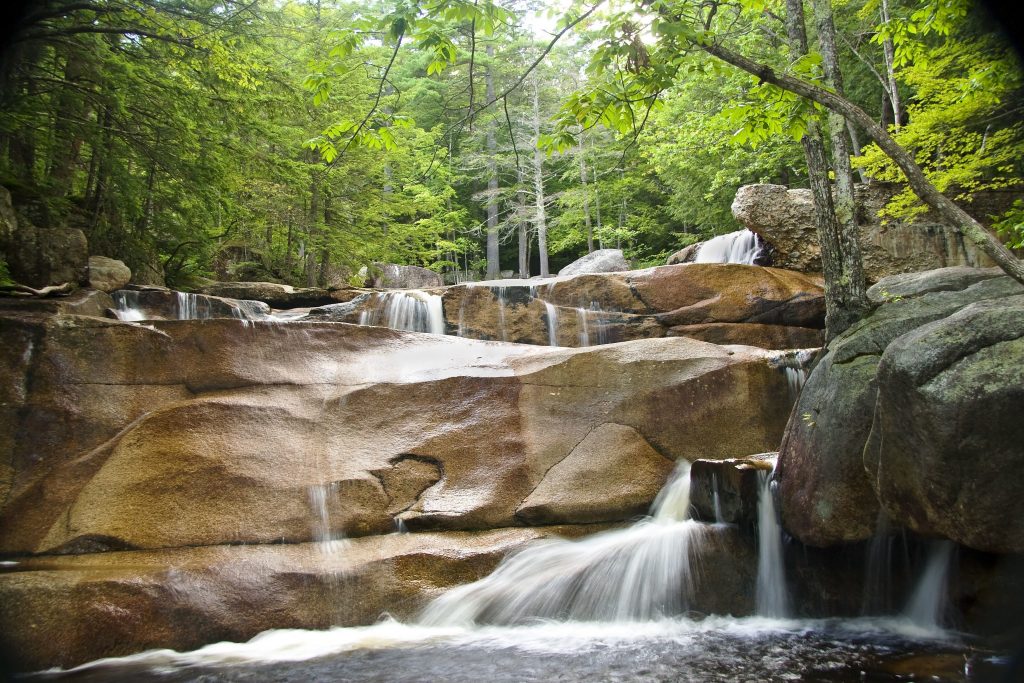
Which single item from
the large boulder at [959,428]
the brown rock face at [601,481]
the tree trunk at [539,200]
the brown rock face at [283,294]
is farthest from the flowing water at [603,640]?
the tree trunk at [539,200]

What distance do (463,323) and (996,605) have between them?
9.61 meters

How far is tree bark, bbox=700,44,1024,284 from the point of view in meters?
4.30

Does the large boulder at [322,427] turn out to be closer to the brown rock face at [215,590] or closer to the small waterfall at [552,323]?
the brown rock face at [215,590]

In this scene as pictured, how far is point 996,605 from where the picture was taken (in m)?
4.90

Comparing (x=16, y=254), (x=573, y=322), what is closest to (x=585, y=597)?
(x=573, y=322)

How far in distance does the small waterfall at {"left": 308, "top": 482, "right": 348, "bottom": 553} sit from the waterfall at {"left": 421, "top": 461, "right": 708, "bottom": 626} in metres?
1.32

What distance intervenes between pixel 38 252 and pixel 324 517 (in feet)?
18.9

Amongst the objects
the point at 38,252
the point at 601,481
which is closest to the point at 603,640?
the point at 601,481

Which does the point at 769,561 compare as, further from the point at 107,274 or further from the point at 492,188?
the point at 492,188

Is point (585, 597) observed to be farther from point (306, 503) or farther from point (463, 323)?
point (463, 323)

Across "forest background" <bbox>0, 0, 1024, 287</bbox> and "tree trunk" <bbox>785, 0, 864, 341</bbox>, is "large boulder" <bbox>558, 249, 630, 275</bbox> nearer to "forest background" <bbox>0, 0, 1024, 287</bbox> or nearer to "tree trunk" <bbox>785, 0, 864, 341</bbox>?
"forest background" <bbox>0, 0, 1024, 287</bbox>

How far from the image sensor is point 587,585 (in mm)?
6215

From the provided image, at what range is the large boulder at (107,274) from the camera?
9977 mm

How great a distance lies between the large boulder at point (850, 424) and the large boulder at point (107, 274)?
33.8 feet
